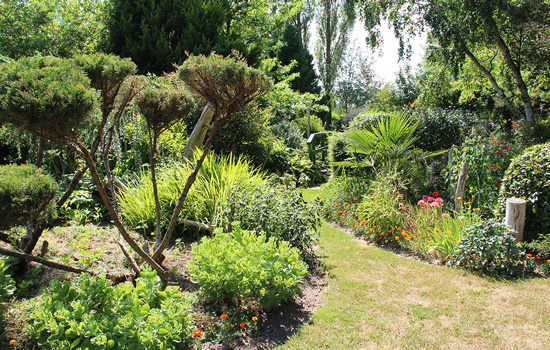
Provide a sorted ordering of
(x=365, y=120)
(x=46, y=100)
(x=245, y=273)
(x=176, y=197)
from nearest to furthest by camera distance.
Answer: (x=46, y=100), (x=245, y=273), (x=176, y=197), (x=365, y=120)

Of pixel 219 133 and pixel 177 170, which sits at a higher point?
pixel 219 133

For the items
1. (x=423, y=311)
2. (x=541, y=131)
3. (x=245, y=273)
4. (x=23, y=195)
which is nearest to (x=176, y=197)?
(x=245, y=273)

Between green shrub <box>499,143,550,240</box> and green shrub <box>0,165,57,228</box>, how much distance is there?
5.12 metres

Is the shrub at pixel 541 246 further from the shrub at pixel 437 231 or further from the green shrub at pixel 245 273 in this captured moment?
the green shrub at pixel 245 273

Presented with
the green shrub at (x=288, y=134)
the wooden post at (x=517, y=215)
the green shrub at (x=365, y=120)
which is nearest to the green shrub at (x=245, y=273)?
the wooden post at (x=517, y=215)

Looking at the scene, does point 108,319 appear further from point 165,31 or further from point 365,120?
point 165,31

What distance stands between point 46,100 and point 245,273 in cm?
193

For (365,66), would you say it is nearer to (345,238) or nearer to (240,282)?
(345,238)

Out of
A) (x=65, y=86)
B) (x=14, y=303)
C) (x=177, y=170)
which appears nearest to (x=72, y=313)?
(x=14, y=303)

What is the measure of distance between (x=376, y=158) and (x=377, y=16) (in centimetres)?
375

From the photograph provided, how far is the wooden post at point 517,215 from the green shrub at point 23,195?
15.9 ft

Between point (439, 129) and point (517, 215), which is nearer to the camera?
point (517, 215)

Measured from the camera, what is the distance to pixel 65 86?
2311 millimetres

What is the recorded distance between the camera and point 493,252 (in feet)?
12.9
